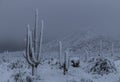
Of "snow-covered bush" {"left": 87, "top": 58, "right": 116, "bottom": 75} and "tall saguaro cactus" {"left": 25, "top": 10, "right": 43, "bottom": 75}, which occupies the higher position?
"tall saguaro cactus" {"left": 25, "top": 10, "right": 43, "bottom": 75}

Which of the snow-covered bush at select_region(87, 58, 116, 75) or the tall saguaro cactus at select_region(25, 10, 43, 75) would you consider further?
the snow-covered bush at select_region(87, 58, 116, 75)

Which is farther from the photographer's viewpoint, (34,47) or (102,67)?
(102,67)

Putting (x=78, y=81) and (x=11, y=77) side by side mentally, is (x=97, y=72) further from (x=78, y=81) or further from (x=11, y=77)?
(x=11, y=77)

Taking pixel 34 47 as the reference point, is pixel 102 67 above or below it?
below

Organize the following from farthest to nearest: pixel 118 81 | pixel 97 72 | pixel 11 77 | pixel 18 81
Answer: pixel 97 72 → pixel 11 77 → pixel 18 81 → pixel 118 81

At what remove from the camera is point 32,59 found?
16391mm

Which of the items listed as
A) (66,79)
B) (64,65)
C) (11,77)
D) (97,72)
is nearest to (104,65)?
(97,72)

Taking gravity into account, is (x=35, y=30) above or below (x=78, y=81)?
above

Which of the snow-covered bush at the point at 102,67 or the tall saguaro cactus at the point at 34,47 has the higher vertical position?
the tall saguaro cactus at the point at 34,47

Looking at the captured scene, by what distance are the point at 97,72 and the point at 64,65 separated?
73.8 inches

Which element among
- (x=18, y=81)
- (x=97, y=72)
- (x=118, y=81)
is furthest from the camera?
(x=97, y=72)

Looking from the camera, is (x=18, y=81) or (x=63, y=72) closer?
(x=18, y=81)

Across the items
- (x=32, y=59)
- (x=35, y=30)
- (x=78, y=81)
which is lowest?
(x=78, y=81)

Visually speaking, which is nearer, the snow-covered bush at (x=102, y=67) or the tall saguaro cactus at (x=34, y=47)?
the tall saguaro cactus at (x=34, y=47)
